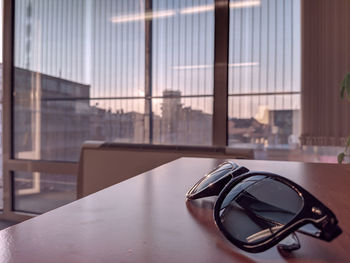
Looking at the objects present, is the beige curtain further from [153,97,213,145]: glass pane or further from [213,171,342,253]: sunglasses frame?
[213,171,342,253]: sunglasses frame

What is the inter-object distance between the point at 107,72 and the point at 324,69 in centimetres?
165

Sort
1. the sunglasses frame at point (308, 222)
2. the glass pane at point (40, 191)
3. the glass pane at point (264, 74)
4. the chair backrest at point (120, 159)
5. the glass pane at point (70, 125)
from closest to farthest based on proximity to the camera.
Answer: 1. the sunglasses frame at point (308, 222)
2. the chair backrest at point (120, 159)
3. the glass pane at point (264, 74)
4. the glass pane at point (70, 125)
5. the glass pane at point (40, 191)

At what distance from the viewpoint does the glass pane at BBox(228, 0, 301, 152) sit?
6.98 ft

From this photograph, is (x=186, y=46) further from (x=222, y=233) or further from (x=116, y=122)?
(x=222, y=233)

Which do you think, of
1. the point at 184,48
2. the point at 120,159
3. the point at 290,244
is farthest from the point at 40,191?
the point at 290,244

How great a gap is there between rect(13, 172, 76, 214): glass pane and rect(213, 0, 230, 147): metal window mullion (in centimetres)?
140

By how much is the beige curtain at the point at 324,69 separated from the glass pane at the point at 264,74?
60mm

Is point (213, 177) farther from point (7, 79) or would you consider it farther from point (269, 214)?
point (7, 79)

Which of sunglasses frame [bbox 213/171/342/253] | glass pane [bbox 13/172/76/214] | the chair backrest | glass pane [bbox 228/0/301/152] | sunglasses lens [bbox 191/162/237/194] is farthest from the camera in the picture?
glass pane [bbox 13/172/76/214]

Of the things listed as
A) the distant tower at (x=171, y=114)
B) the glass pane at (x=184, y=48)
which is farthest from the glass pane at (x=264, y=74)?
the distant tower at (x=171, y=114)

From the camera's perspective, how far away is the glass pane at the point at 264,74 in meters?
2.13

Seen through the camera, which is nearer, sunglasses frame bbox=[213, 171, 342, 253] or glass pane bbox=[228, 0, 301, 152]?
sunglasses frame bbox=[213, 171, 342, 253]

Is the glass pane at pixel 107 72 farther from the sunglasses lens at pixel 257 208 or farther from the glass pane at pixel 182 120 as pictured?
the sunglasses lens at pixel 257 208

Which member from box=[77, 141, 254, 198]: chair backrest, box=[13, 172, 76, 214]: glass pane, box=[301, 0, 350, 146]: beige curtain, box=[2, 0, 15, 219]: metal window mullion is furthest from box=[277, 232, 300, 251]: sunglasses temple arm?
box=[2, 0, 15, 219]: metal window mullion
